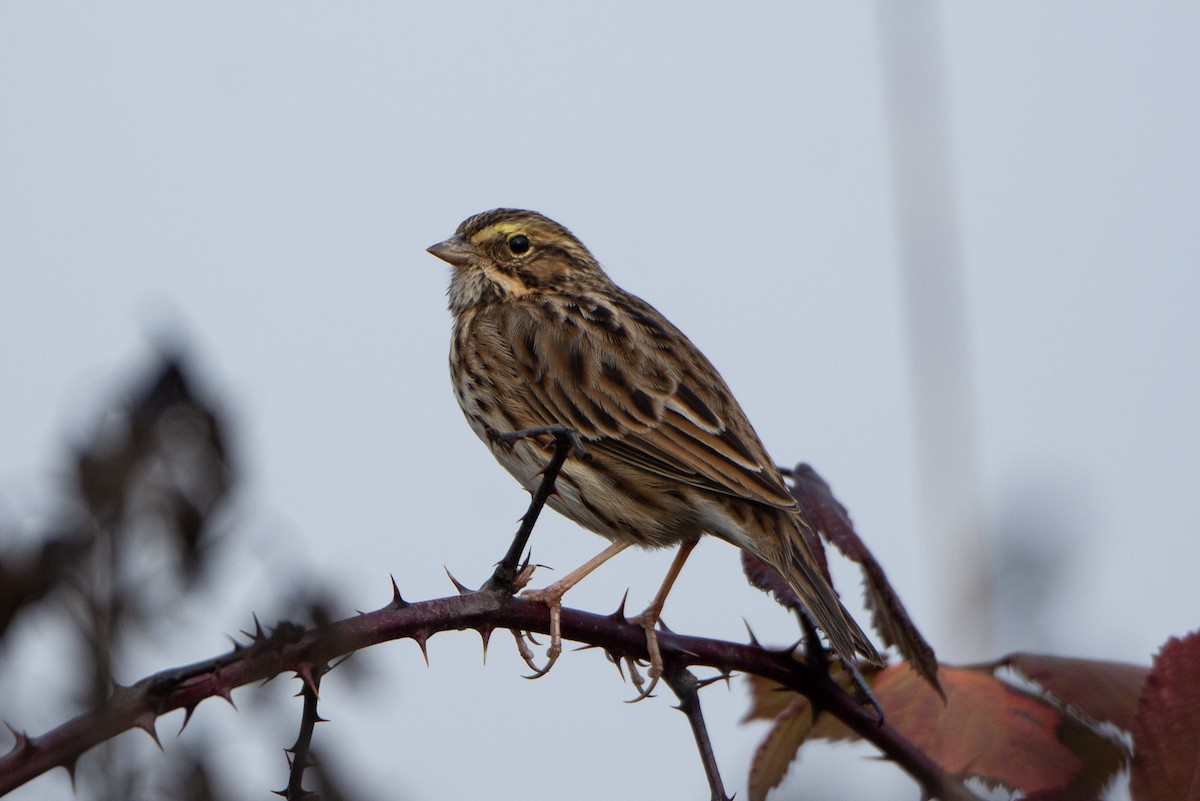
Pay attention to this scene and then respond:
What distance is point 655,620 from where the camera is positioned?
14.8 ft

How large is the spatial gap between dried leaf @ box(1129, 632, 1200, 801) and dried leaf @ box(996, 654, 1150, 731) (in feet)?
0.49

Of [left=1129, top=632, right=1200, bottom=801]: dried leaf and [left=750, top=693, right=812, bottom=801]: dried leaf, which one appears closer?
[left=1129, top=632, right=1200, bottom=801]: dried leaf

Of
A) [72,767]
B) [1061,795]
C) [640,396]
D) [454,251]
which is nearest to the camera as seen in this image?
[72,767]

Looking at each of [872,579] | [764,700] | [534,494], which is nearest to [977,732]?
[872,579]

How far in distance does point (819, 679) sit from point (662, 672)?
36 cm

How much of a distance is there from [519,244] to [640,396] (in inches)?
64.9

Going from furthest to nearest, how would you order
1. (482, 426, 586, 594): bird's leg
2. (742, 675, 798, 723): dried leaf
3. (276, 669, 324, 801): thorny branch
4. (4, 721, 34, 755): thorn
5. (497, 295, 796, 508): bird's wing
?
(497, 295, 796, 508): bird's wing < (742, 675, 798, 723): dried leaf < (482, 426, 586, 594): bird's leg < (276, 669, 324, 801): thorny branch < (4, 721, 34, 755): thorn

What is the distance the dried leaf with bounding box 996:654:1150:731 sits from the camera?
2.97 m

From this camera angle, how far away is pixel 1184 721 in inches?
106

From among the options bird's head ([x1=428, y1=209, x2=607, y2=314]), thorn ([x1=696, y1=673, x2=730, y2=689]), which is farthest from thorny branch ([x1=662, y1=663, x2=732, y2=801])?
bird's head ([x1=428, y1=209, x2=607, y2=314])

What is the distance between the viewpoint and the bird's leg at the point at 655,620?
3.14 metres

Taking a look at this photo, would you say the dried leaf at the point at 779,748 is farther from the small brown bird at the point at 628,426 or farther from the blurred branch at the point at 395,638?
the small brown bird at the point at 628,426

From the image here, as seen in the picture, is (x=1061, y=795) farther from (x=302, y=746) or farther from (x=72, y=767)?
(x=72, y=767)

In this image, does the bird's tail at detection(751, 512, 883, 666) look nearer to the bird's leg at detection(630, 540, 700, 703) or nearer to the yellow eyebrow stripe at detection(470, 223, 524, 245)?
the bird's leg at detection(630, 540, 700, 703)
